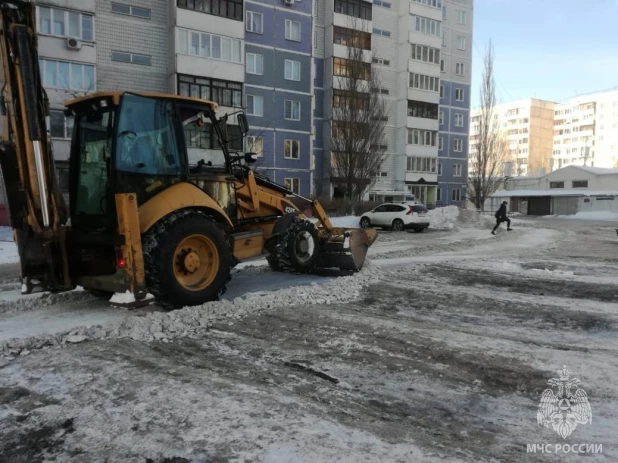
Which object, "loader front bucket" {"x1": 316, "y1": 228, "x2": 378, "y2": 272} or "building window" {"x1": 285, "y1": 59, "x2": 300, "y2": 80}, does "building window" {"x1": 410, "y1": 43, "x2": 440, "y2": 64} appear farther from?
"loader front bucket" {"x1": 316, "y1": 228, "x2": 378, "y2": 272}

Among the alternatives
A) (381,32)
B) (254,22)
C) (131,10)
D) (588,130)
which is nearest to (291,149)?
(254,22)

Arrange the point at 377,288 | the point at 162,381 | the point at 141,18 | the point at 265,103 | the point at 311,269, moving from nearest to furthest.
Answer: the point at 162,381, the point at 377,288, the point at 311,269, the point at 141,18, the point at 265,103

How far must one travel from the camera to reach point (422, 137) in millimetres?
46719

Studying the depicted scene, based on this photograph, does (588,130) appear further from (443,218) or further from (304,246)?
(304,246)

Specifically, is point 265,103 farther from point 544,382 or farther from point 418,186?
point 544,382

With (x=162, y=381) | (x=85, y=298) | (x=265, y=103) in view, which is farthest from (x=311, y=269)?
(x=265, y=103)

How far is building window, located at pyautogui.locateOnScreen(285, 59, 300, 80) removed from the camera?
116 feet

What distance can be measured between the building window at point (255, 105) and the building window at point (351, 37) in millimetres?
9007

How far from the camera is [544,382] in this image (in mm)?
4285

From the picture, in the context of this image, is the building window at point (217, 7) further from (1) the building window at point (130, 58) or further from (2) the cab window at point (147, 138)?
(2) the cab window at point (147, 138)

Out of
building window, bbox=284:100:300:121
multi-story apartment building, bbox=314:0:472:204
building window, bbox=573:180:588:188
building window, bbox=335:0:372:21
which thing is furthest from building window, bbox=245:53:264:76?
building window, bbox=573:180:588:188

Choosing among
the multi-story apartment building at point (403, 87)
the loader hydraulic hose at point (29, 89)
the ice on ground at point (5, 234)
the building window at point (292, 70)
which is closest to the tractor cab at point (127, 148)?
the loader hydraulic hose at point (29, 89)

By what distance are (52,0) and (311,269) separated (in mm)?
24435

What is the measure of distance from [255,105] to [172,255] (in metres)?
29.5
